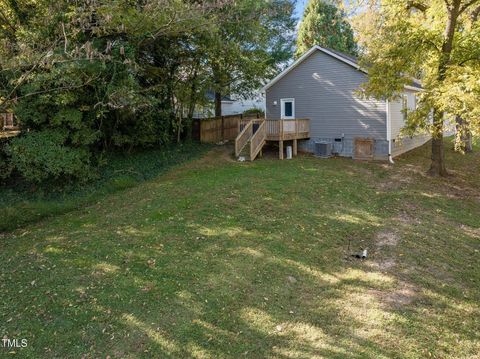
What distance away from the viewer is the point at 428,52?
1249cm

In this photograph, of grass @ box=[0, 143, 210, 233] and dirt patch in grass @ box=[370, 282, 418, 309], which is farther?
grass @ box=[0, 143, 210, 233]

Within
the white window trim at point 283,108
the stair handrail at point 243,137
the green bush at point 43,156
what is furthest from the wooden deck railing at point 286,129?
the green bush at point 43,156

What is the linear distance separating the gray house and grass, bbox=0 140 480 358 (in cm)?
525

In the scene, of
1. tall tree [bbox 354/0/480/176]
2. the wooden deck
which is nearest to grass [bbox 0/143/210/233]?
the wooden deck

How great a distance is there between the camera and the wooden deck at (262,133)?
15.7 m

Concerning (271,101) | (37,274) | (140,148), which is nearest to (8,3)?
(140,148)

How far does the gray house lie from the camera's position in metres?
15.6

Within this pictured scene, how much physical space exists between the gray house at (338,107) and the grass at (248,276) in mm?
5249

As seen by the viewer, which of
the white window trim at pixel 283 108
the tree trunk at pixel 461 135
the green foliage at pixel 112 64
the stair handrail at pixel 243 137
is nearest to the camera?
the green foliage at pixel 112 64

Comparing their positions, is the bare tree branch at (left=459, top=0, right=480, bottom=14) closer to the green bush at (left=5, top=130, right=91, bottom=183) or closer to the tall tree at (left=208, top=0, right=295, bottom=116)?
the tall tree at (left=208, top=0, right=295, bottom=116)

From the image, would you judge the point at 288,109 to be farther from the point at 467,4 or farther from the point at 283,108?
the point at 467,4

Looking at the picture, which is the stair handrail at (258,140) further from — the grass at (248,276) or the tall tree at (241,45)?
the grass at (248,276)

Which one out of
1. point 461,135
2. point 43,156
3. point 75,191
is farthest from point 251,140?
point 461,135

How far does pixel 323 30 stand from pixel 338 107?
15.7 metres
